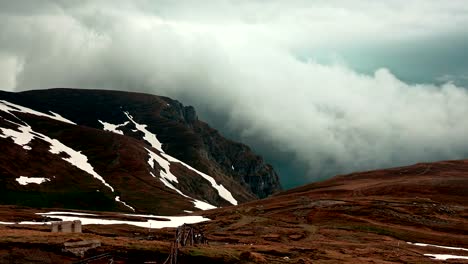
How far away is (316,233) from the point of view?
346ft

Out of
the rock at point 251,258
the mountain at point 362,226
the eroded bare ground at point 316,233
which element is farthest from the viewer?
the mountain at point 362,226

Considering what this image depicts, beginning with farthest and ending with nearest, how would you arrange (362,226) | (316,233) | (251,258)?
(362,226) → (316,233) → (251,258)

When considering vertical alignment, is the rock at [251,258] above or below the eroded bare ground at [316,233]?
below

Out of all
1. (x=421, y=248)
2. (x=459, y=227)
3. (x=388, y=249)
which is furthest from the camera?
(x=459, y=227)

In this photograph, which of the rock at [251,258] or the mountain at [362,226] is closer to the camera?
the rock at [251,258]

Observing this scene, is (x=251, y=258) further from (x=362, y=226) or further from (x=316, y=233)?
(x=362, y=226)

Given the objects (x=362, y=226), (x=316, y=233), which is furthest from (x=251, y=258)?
(x=362, y=226)

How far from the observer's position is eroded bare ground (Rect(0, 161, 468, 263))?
4538 centimetres

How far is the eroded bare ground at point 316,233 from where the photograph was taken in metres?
45.4

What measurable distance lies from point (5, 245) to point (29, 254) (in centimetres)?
338

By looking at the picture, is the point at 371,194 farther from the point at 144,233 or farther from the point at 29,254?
the point at 29,254

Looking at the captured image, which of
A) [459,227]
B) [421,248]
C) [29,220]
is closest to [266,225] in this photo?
[421,248]

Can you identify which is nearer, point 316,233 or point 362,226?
point 316,233

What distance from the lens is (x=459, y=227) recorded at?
117m
